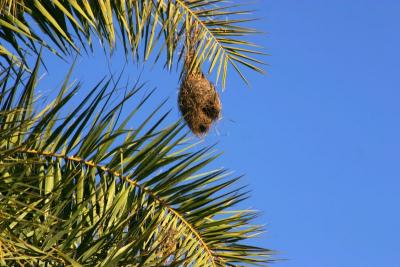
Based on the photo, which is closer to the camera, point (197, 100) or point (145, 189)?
point (145, 189)

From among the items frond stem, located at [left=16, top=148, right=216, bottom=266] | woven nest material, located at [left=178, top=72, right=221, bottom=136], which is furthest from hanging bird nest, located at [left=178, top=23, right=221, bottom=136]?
frond stem, located at [left=16, top=148, right=216, bottom=266]

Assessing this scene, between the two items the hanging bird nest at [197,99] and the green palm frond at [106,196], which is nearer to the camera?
the green palm frond at [106,196]

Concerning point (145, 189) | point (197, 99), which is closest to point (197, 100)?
point (197, 99)

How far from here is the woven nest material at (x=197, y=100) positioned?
6.11 meters

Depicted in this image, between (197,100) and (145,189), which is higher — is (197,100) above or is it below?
above

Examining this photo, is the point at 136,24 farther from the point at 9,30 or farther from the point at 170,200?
the point at 170,200

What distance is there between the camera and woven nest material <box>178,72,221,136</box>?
6105 mm

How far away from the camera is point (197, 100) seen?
6133mm

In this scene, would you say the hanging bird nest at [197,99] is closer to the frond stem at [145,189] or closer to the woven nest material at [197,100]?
the woven nest material at [197,100]

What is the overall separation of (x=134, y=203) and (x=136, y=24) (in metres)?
1.60

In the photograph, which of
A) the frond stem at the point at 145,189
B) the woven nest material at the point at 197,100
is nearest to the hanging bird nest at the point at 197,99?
the woven nest material at the point at 197,100

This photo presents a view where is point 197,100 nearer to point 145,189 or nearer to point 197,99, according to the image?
point 197,99

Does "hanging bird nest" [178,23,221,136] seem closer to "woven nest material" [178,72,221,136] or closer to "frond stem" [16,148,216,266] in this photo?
"woven nest material" [178,72,221,136]

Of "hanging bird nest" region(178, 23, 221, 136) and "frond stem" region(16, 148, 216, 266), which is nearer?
"frond stem" region(16, 148, 216, 266)
